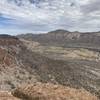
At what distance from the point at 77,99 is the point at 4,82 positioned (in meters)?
35.6

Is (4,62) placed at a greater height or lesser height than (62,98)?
lesser

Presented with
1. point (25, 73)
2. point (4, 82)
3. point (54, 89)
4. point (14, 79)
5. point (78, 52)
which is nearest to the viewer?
point (54, 89)

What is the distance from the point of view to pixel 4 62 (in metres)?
52.4

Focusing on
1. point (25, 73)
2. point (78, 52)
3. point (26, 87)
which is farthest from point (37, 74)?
point (78, 52)

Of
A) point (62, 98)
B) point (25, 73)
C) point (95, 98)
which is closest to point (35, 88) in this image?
point (62, 98)

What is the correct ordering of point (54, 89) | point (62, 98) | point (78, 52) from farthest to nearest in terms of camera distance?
point (78, 52) → point (54, 89) → point (62, 98)

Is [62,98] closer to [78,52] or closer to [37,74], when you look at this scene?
[37,74]

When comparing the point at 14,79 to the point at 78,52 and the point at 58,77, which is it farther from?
the point at 78,52

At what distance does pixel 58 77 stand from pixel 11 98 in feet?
168

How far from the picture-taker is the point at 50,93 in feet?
30.2

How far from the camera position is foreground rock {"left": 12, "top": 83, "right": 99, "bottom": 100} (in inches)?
356

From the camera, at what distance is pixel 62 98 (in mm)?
8922

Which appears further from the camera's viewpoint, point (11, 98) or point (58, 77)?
point (58, 77)

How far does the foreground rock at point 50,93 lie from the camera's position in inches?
356
